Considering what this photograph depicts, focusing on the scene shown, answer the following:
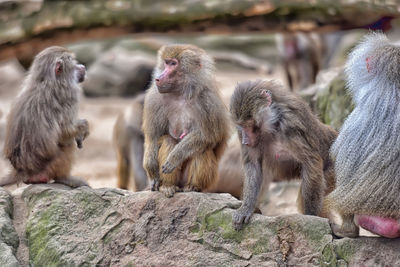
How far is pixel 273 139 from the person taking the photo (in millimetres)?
4309

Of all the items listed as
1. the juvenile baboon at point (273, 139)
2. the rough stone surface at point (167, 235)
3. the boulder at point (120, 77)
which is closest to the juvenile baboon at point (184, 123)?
the rough stone surface at point (167, 235)

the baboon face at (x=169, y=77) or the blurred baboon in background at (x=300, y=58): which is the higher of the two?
the baboon face at (x=169, y=77)

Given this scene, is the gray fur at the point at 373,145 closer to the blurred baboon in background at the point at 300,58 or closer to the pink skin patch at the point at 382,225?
the pink skin patch at the point at 382,225

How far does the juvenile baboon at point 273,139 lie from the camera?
4.14 metres

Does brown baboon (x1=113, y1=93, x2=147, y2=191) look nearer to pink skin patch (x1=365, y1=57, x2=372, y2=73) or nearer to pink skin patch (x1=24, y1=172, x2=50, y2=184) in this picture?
pink skin patch (x1=24, y1=172, x2=50, y2=184)

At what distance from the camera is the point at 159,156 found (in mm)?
4699

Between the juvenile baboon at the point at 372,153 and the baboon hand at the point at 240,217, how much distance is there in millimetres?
476

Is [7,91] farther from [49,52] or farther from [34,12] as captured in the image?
[49,52]

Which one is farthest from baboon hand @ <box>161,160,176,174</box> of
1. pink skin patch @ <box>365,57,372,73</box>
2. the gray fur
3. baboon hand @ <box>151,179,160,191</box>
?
pink skin patch @ <box>365,57,372,73</box>

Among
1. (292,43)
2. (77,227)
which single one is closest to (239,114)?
(77,227)

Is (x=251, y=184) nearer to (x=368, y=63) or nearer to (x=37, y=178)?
(x=368, y=63)

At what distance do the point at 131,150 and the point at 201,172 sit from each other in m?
2.83

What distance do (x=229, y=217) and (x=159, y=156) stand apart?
0.77m

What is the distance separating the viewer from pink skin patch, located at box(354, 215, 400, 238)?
3707 millimetres
